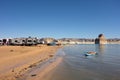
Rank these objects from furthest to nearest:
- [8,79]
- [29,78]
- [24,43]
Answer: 1. [24,43]
2. [29,78]
3. [8,79]

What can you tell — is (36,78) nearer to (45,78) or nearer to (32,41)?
(45,78)

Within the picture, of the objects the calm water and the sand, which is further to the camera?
the calm water

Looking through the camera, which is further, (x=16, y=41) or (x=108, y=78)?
(x=16, y=41)

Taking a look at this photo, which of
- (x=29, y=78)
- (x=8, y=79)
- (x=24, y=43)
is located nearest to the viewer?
(x=8, y=79)

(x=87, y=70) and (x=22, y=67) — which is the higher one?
(x=22, y=67)

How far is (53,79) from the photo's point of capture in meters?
17.7

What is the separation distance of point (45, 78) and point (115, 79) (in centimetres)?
661

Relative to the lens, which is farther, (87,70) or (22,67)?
(22,67)

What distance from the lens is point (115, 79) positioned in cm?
1798

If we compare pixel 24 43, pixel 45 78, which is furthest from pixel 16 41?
pixel 45 78

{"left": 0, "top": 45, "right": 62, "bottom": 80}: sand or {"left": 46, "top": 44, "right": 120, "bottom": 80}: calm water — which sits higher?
{"left": 0, "top": 45, "right": 62, "bottom": 80}: sand

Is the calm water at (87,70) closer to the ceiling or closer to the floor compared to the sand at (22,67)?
closer to the floor

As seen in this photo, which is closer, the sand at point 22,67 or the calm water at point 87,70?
the sand at point 22,67

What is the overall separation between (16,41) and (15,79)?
373 feet
